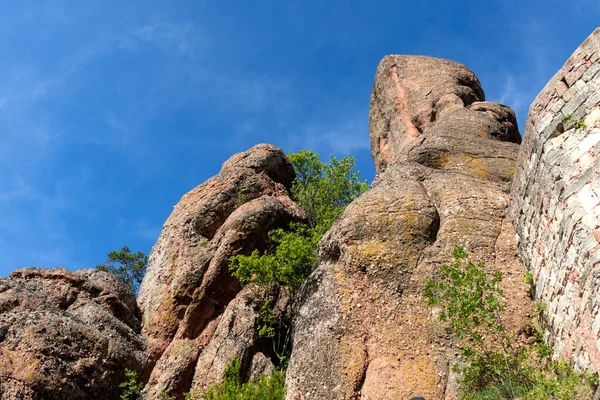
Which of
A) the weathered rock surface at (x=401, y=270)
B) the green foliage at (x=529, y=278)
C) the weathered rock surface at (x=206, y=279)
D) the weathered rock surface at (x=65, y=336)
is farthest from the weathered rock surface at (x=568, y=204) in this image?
the weathered rock surface at (x=65, y=336)

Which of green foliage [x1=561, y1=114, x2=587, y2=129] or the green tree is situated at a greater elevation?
the green tree

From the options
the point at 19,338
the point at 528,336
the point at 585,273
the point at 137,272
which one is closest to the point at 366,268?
the point at 528,336

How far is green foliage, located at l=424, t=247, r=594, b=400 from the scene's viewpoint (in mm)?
13852

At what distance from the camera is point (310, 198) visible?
3488 centimetres

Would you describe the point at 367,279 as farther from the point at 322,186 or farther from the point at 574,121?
the point at 322,186

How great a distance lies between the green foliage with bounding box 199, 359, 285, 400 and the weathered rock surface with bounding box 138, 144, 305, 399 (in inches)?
25.0

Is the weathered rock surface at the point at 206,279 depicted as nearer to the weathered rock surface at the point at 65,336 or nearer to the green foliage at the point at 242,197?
the green foliage at the point at 242,197

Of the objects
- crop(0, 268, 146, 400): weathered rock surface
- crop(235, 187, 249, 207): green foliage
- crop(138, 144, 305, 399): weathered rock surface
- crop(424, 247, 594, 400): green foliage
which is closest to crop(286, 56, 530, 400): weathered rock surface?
crop(424, 247, 594, 400): green foliage

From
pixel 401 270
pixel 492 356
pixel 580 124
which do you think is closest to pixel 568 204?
pixel 580 124

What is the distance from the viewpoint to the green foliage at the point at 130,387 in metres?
22.2

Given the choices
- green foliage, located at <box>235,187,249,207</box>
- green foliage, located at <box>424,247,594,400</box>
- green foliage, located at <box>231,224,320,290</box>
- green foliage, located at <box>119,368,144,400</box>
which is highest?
green foliage, located at <box>235,187,249,207</box>

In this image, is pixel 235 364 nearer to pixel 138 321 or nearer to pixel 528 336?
pixel 138 321

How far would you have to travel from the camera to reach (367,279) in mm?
18609

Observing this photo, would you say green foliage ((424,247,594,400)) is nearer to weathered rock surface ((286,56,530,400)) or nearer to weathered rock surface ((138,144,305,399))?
weathered rock surface ((286,56,530,400))
